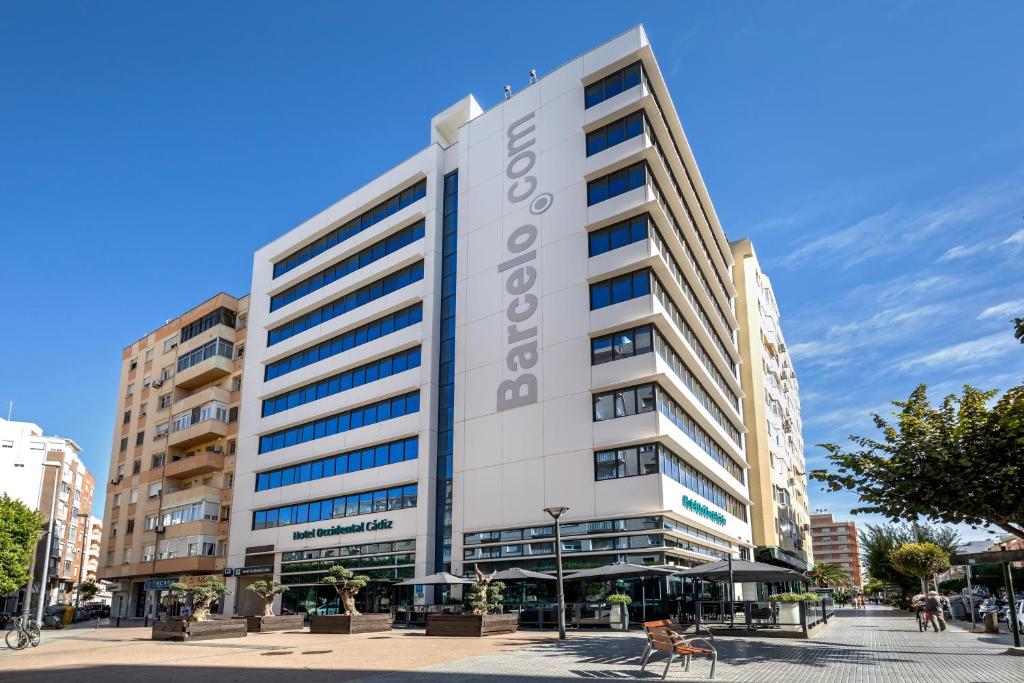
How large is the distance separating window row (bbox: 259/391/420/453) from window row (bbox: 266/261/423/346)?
22.8 ft

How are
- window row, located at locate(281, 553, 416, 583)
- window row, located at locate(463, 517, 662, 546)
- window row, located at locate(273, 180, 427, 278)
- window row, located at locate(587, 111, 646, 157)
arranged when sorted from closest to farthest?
window row, located at locate(463, 517, 662, 546) → window row, located at locate(587, 111, 646, 157) → window row, located at locate(281, 553, 416, 583) → window row, located at locate(273, 180, 427, 278)

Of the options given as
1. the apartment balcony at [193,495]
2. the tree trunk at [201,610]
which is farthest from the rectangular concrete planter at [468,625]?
the apartment balcony at [193,495]

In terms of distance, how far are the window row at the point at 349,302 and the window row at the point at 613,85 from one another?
45.9 ft

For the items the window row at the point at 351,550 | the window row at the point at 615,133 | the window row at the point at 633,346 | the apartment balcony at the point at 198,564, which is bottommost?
the apartment balcony at the point at 198,564

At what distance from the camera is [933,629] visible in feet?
104

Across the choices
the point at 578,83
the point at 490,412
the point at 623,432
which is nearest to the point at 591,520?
the point at 623,432

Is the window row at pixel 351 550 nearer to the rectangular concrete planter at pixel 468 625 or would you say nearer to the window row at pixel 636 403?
the window row at pixel 636 403

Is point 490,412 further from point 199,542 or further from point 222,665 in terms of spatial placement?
point 199,542

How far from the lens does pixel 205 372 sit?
5966 cm

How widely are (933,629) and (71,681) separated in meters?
31.3

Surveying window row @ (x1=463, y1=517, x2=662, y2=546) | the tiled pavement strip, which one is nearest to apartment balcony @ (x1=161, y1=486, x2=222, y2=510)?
window row @ (x1=463, y1=517, x2=662, y2=546)

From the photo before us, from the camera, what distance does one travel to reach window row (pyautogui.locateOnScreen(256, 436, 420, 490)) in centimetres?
4369

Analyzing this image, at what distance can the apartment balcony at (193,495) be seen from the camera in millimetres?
55688

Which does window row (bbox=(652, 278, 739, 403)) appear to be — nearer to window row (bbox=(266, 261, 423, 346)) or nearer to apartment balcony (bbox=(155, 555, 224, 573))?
window row (bbox=(266, 261, 423, 346))
